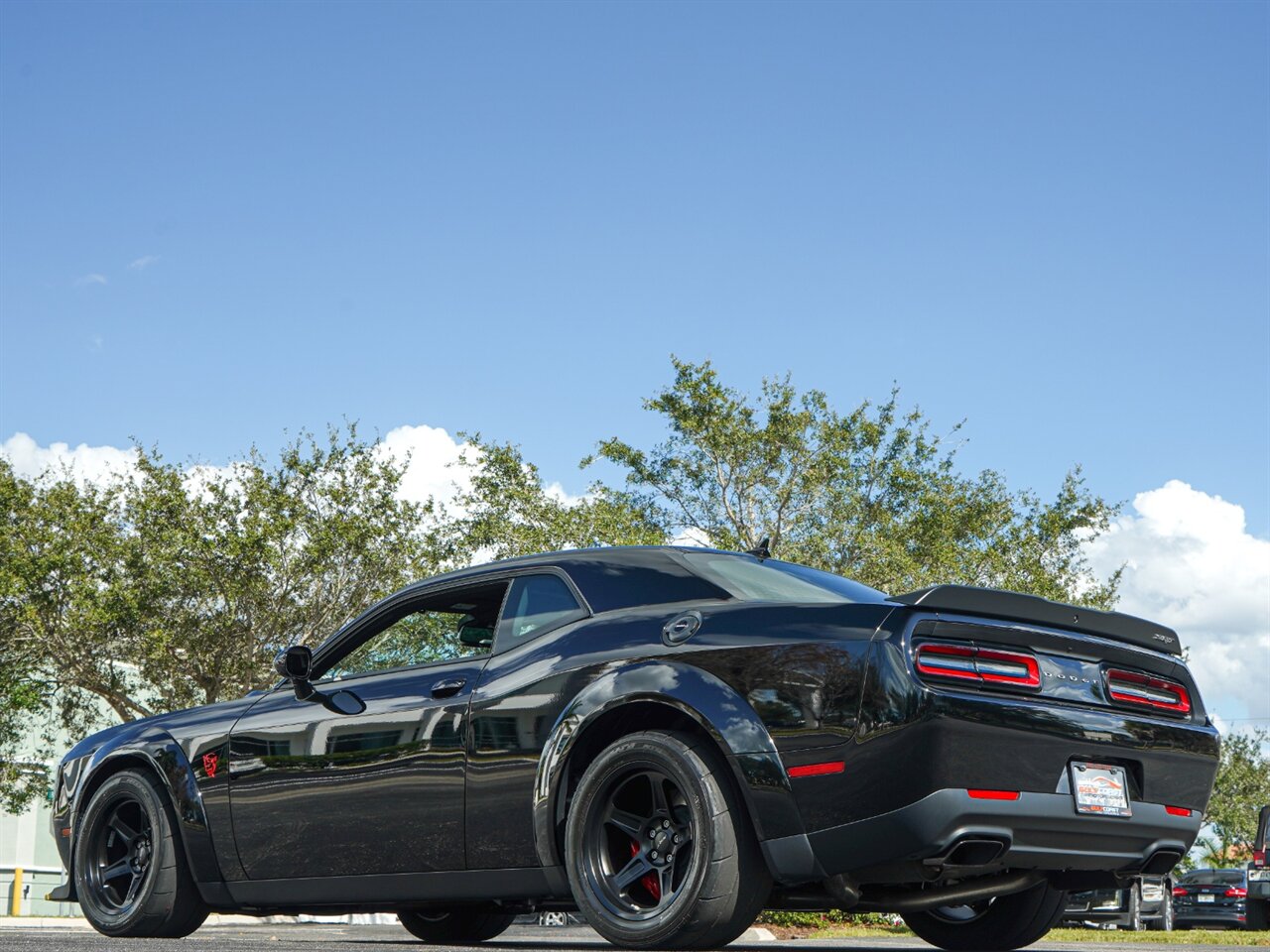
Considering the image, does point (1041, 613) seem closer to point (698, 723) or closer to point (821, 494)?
point (698, 723)

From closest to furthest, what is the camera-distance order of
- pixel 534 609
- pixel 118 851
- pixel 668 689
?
pixel 668 689 < pixel 534 609 < pixel 118 851

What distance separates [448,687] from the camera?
571cm

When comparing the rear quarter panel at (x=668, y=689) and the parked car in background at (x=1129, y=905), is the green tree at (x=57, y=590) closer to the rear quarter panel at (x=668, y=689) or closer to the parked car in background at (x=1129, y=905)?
the parked car in background at (x=1129, y=905)

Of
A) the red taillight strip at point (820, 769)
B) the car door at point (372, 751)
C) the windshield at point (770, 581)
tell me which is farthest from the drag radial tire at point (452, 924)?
the red taillight strip at point (820, 769)

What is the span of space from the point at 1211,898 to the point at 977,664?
91.0 feet

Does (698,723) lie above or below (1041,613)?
below

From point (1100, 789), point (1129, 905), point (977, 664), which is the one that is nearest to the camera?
point (977, 664)

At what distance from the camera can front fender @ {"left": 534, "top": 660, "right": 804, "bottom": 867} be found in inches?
187

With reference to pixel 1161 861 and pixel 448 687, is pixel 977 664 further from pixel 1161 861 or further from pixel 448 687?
pixel 448 687

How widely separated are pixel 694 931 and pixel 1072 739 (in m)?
1.34

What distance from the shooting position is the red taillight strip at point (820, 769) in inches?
182

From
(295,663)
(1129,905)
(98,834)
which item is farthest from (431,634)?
(1129,905)

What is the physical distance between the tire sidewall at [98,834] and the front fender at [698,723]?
2262 millimetres

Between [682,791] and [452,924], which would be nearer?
[682,791]
